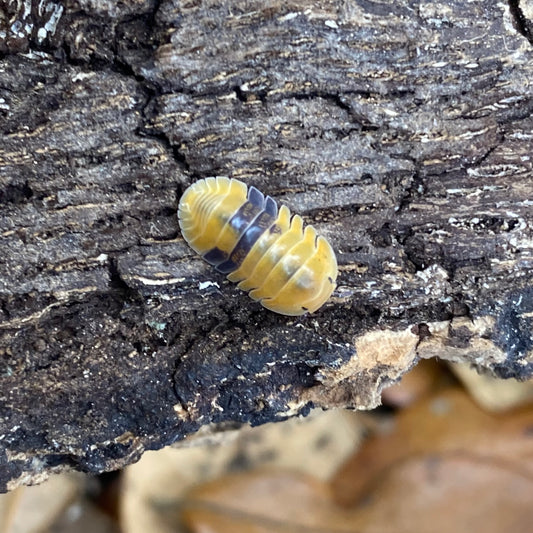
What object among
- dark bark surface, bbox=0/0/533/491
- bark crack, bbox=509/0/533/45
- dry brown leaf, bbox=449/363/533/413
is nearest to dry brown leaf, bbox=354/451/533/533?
dry brown leaf, bbox=449/363/533/413

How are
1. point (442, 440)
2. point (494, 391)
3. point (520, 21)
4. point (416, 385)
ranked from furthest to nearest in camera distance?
point (416, 385), point (494, 391), point (442, 440), point (520, 21)

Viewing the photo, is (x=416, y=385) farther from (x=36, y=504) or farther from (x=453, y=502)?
(x=36, y=504)

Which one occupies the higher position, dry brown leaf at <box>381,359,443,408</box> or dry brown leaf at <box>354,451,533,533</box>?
dry brown leaf at <box>381,359,443,408</box>

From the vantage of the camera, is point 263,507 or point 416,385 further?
point 416,385

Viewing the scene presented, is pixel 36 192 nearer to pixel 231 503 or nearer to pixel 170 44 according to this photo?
pixel 170 44

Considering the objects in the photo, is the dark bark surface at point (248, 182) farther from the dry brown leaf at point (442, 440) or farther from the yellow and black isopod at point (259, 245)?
the dry brown leaf at point (442, 440)

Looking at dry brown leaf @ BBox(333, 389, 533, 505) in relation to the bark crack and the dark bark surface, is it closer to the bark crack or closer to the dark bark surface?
the dark bark surface

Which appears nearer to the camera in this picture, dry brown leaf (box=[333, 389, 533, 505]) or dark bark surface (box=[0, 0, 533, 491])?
dark bark surface (box=[0, 0, 533, 491])

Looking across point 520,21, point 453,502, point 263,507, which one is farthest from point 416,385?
point 520,21
